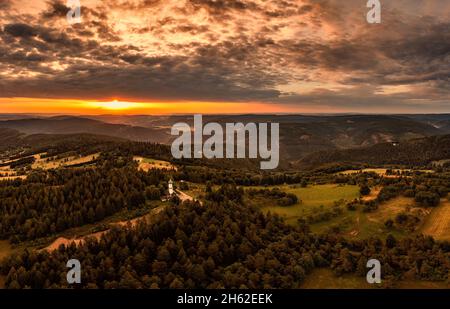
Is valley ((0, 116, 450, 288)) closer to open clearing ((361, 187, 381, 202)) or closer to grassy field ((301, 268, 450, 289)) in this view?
grassy field ((301, 268, 450, 289))

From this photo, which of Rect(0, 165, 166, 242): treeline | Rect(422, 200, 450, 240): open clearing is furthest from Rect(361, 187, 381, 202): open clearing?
Rect(0, 165, 166, 242): treeline

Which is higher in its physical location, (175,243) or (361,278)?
(175,243)

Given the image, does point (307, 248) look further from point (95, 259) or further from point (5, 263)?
point (5, 263)

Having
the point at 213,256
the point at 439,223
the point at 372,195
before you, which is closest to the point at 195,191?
the point at 213,256

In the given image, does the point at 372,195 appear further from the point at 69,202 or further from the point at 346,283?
the point at 69,202

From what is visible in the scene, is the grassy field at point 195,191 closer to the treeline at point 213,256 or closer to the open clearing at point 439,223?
the treeline at point 213,256
